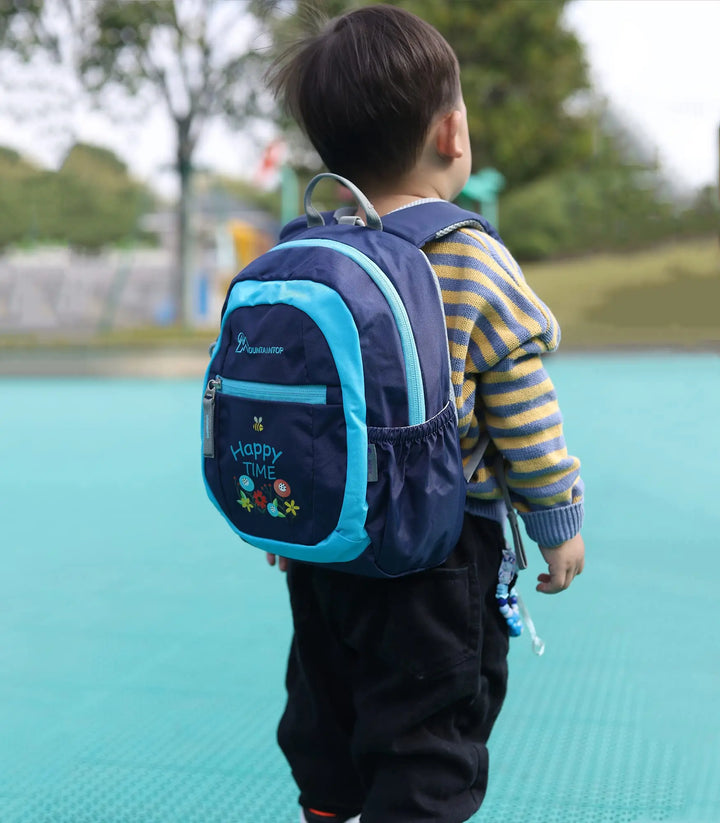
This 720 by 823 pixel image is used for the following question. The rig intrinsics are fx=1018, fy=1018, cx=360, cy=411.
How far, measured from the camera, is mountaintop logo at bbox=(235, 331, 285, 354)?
1.27 metres

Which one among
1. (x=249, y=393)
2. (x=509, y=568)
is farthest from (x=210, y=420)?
(x=509, y=568)

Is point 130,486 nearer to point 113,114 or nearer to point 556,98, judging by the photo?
point 113,114

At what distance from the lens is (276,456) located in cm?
127

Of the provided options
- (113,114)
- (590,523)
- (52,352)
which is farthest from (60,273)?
(590,523)

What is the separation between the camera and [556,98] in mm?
25234

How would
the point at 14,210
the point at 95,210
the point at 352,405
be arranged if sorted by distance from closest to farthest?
1. the point at 352,405
2. the point at 14,210
3. the point at 95,210

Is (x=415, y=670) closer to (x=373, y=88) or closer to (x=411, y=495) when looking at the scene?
(x=411, y=495)

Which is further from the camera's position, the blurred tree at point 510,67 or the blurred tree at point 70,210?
the blurred tree at point 70,210

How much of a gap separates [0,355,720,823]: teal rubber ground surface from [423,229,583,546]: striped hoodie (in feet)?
2.34

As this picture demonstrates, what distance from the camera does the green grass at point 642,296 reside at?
15.2 m

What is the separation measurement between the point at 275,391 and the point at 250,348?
0.08 meters

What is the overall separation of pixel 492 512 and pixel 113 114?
1533 centimetres

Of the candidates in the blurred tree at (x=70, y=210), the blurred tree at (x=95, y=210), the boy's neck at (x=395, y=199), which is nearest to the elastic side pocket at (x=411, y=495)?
the boy's neck at (x=395, y=199)

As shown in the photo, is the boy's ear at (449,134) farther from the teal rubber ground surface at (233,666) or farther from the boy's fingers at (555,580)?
the teal rubber ground surface at (233,666)
